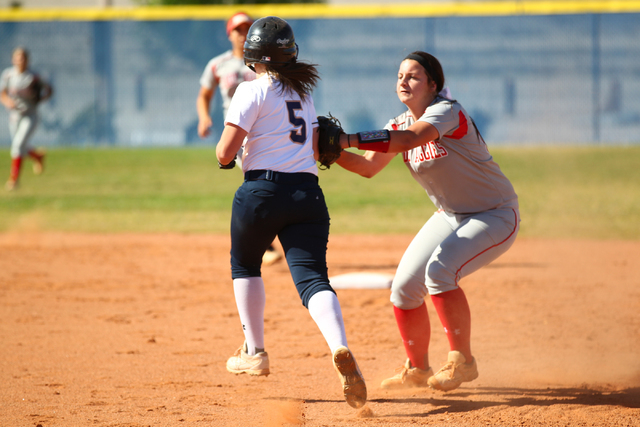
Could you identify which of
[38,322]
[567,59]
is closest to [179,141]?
[567,59]

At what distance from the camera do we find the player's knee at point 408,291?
3.23 m

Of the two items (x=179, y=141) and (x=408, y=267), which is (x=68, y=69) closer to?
(x=179, y=141)

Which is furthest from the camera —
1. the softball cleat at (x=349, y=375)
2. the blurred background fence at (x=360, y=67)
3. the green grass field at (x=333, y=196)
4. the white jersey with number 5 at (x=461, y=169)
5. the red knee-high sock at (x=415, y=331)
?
the blurred background fence at (x=360, y=67)

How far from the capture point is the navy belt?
283 cm

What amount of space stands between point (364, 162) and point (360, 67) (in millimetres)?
17717

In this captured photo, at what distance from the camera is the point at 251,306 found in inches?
121

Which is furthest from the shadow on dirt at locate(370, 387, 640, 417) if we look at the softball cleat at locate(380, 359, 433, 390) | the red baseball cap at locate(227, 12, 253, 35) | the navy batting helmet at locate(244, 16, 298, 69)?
the red baseball cap at locate(227, 12, 253, 35)

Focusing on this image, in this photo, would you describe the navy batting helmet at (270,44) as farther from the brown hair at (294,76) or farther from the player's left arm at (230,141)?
the player's left arm at (230,141)

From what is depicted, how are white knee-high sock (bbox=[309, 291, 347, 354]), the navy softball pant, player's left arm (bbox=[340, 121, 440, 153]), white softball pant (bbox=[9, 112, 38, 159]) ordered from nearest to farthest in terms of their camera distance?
white knee-high sock (bbox=[309, 291, 347, 354])
the navy softball pant
player's left arm (bbox=[340, 121, 440, 153])
white softball pant (bbox=[9, 112, 38, 159])

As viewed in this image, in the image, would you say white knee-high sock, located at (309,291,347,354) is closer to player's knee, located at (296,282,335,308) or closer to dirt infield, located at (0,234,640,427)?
player's knee, located at (296,282,335,308)

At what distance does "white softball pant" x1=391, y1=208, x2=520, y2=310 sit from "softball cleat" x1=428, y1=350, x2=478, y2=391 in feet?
1.04

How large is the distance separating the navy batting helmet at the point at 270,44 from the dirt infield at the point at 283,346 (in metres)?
1.57

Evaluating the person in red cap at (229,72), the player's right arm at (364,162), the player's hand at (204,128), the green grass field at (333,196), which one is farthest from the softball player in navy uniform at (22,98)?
the player's right arm at (364,162)

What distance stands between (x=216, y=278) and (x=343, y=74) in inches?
605
